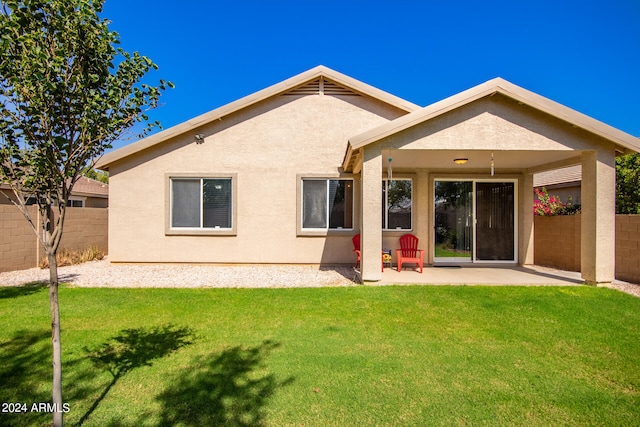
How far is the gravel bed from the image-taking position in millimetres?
8086

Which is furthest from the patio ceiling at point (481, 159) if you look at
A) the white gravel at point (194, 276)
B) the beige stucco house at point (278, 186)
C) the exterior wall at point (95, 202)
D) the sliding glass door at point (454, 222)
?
the exterior wall at point (95, 202)

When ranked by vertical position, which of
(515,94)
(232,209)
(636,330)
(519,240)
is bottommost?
(636,330)

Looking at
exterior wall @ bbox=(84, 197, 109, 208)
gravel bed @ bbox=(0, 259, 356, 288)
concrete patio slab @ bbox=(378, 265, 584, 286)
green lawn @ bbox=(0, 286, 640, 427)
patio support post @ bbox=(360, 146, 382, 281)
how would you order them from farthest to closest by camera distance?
exterior wall @ bbox=(84, 197, 109, 208)
gravel bed @ bbox=(0, 259, 356, 288)
concrete patio slab @ bbox=(378, 265, 584, 286)
patio support post @ bbox=(360, 146, 382, 281)
green lawn @ bbox=(0, 286, 640, 427)

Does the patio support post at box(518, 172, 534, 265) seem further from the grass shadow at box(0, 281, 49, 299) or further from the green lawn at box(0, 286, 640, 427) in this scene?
the grass shadow at box(0, 281, 49, 299)

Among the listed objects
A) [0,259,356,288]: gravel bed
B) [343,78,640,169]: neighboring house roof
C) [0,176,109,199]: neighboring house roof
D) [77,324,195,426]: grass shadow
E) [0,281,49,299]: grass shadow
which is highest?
[343,78,640,169]: neighboring house roof

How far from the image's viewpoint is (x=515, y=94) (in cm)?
725

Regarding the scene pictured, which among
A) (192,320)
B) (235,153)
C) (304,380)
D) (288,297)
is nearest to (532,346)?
(304,380)

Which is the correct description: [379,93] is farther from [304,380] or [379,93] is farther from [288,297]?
[304,380]

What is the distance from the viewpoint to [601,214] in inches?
294

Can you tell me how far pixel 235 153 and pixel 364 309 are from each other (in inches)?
266

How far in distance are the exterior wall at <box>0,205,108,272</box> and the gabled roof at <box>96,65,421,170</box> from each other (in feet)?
8.92

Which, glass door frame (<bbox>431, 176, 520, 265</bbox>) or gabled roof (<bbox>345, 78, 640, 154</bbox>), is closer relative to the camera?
gabled roof (<bbox>345, 78, 640, 154</bbox>)

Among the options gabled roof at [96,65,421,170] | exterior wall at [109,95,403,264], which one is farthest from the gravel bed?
gabled roof at [96,65,421,170]

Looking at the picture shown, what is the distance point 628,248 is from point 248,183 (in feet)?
33.0
